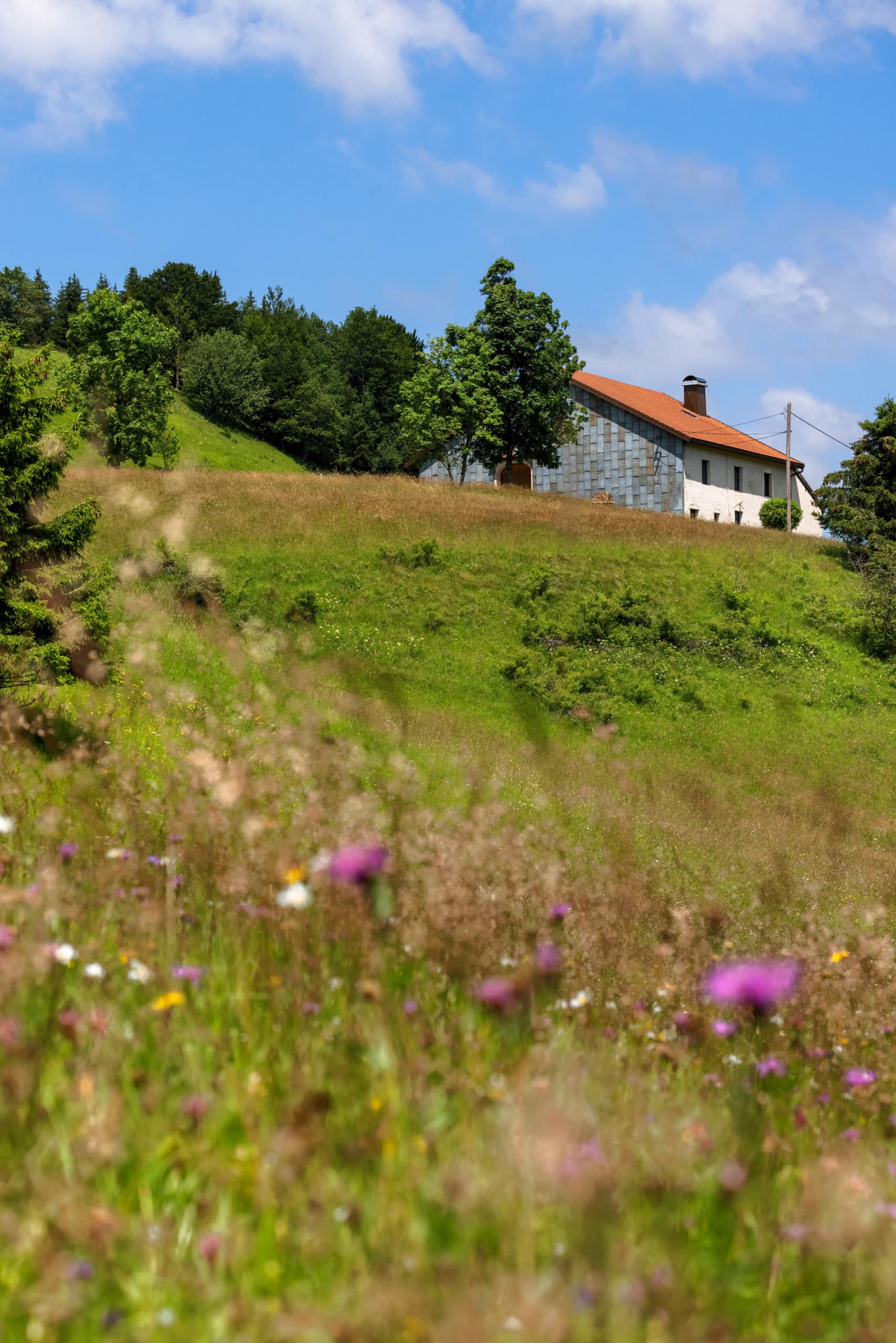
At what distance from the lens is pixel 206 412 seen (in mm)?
81125

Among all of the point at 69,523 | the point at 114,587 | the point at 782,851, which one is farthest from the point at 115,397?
the point at 782,851

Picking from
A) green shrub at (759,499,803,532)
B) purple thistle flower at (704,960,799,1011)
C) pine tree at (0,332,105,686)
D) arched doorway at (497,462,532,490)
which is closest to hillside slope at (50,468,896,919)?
pine tree at (0,332,105,686)

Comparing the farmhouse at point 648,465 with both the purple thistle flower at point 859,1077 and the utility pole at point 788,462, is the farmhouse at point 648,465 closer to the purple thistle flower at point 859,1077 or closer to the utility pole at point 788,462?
the utility pole at point 788,462

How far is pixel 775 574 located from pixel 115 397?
32.6 meters

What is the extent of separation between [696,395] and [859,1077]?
200ft

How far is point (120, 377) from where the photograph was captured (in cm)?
4756

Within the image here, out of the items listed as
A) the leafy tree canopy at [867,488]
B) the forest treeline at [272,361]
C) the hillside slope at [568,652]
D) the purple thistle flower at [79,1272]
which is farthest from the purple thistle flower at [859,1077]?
the forest treeline at [272,361]

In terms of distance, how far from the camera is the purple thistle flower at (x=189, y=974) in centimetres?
283

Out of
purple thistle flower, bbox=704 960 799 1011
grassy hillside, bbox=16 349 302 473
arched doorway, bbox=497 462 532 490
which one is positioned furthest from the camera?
grassy hillside, bbox=16 349 302 473

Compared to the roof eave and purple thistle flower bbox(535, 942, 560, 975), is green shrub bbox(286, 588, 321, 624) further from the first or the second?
the roof eave

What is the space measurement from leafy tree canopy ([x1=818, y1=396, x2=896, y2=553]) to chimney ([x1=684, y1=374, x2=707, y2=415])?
1896cm

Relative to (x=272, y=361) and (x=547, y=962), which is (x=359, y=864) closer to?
(x=547, y=962)

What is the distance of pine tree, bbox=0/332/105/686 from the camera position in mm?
11523

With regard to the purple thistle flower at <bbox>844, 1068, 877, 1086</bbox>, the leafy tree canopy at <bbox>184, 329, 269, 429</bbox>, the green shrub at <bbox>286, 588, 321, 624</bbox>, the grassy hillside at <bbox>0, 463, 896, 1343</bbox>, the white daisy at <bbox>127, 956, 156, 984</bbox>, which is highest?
the leafy tree canopy at <bbox>184, 329, 269, 429</bbox>
